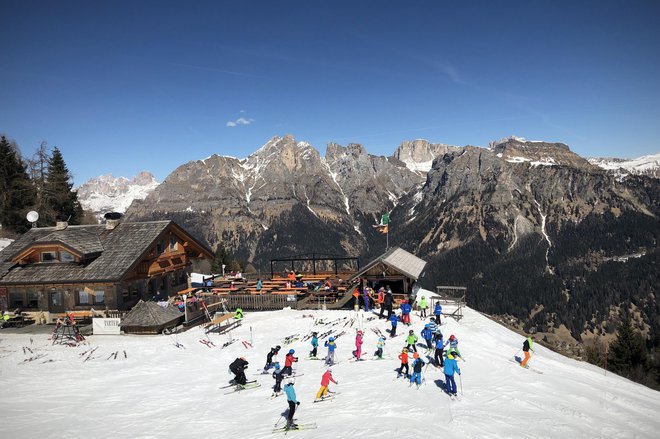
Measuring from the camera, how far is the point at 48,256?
37062 millimetres

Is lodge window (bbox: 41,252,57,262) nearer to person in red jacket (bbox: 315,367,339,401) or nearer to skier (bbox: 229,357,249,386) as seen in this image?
skier (bbox: 229,357,249,386)

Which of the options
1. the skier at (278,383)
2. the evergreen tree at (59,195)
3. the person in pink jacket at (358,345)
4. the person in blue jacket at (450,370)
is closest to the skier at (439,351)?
the person in blue jacket at (450,370)

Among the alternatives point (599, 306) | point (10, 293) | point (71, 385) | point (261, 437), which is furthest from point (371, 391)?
point (599, 306)

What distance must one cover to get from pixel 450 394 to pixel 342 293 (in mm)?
22019

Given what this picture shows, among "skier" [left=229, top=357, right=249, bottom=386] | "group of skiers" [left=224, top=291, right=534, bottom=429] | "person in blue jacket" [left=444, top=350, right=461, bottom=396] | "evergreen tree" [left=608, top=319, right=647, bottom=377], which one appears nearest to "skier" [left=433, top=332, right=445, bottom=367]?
"group of skiers" [left=224, top=291, right=534, bottom=429]

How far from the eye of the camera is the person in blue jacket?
17.8 metres

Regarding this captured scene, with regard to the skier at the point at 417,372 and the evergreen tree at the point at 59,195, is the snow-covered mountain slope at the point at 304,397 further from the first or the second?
the evergreen tree at the point at 59,195

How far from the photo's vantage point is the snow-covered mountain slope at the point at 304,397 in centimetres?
1580

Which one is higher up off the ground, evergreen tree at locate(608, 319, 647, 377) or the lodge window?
the lodge window

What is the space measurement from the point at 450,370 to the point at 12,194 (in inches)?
2565

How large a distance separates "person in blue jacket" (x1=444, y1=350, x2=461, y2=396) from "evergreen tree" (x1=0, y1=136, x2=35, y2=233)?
62681 millimetres

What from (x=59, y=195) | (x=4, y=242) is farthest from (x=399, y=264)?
(x=59, y=195)

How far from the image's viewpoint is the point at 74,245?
118 ft

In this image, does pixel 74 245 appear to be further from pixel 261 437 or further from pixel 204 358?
pixel 261 437
